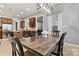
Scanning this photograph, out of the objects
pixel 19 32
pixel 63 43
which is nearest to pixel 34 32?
pixel 19 32

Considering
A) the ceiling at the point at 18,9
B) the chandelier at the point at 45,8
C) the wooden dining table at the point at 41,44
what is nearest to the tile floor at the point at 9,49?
the wooden dining table at the point at 41,44

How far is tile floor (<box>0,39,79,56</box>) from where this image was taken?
2018 millimetres

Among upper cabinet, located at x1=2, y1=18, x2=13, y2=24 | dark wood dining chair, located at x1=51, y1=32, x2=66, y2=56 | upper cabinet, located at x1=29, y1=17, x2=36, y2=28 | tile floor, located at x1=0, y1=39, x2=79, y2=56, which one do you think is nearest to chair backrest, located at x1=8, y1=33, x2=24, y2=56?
tile floor, located at x1=0, y1=39, x2=79, y2=56

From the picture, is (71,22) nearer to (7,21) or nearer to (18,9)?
(18,9)

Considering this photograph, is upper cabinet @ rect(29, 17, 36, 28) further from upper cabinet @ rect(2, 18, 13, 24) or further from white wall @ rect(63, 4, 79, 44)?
white wall @ rect(63, 4, 79, 44)

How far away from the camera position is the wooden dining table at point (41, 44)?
1.88 meters

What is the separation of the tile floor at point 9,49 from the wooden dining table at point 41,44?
→ 0.22m

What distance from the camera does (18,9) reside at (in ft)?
6.73

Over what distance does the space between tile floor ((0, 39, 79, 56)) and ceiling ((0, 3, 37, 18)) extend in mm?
456

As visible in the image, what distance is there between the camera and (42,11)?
2.10 meters

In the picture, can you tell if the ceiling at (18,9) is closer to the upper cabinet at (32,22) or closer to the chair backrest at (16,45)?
the upper cabinet at (32,22)

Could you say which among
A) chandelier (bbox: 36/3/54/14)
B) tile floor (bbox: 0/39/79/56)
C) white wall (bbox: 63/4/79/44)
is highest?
chandelier (bbox: 36/3/54/14)

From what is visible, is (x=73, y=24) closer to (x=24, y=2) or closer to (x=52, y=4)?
(x=52, y=4)

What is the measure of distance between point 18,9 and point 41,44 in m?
0.69
